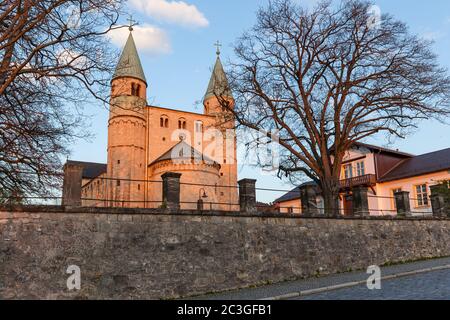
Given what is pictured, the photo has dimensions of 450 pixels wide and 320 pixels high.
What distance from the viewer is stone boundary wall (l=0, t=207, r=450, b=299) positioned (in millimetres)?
10797

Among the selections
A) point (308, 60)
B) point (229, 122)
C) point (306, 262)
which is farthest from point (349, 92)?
point (306, 262)

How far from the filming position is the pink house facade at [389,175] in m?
32.1

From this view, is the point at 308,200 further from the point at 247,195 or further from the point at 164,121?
the point at 164,121

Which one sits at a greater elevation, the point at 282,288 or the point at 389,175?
the point at 389,175

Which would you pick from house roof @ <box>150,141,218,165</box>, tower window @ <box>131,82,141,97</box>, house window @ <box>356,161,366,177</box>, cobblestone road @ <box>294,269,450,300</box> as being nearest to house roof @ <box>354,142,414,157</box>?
house window @ <box>356,161,366,177</box>

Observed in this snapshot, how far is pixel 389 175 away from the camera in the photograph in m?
35.5

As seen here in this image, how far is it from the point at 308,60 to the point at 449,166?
16.6 meters

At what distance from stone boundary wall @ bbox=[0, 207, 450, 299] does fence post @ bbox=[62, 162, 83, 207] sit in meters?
0.24

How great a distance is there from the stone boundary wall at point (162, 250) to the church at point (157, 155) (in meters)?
17.2

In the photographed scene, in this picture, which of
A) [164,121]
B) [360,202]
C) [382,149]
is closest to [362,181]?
[382,149]

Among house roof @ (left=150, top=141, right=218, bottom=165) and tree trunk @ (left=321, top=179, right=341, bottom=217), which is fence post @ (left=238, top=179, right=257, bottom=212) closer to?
tree trunk @ (left=321, top=179, right=341, bottom=217)

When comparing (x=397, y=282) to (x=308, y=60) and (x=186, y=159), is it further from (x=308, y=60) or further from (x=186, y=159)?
(x=186, y=159)

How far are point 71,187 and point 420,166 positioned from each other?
29.7 metres

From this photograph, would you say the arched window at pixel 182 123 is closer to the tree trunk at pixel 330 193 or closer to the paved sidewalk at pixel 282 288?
the tree trunk at pixel 330 193
